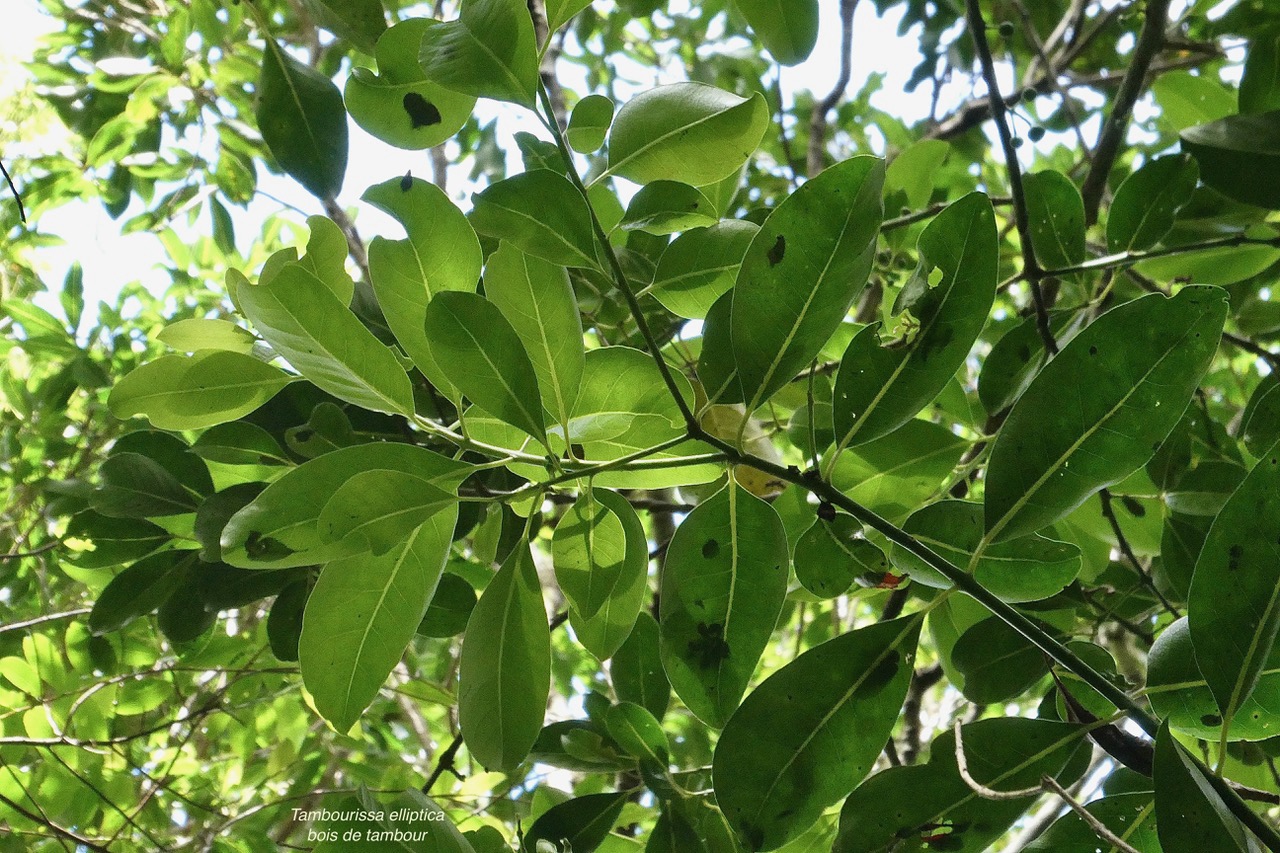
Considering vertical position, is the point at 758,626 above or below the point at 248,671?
above

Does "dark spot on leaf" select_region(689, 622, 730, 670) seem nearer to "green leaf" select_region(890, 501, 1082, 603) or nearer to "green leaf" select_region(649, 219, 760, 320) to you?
"green leaf" select_region(890, 501, 1082, 603)

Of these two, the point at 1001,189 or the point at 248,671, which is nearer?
the point at 248,671

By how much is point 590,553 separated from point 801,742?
214 mm

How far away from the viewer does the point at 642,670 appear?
0.97m

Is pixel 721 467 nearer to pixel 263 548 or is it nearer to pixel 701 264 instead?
pixel 701 264

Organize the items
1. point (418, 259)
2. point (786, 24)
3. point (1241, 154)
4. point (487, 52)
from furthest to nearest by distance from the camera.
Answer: point (1241, 154) → point (786, 24) → point (418, 259) → point (487, 52)

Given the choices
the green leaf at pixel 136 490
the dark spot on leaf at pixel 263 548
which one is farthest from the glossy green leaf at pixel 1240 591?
the green leaf at pixel 136 490

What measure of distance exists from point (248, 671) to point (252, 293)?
958 millimetres

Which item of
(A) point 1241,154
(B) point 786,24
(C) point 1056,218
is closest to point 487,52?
(B) point 786,24

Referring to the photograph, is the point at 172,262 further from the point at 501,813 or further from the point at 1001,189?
the point at 1001,189

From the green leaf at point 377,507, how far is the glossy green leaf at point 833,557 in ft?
1.00

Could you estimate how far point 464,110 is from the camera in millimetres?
740

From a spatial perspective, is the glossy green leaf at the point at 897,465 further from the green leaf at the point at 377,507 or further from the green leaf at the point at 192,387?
the green leaf at the point at 192,387

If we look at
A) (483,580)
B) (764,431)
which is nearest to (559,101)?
(764,431)
